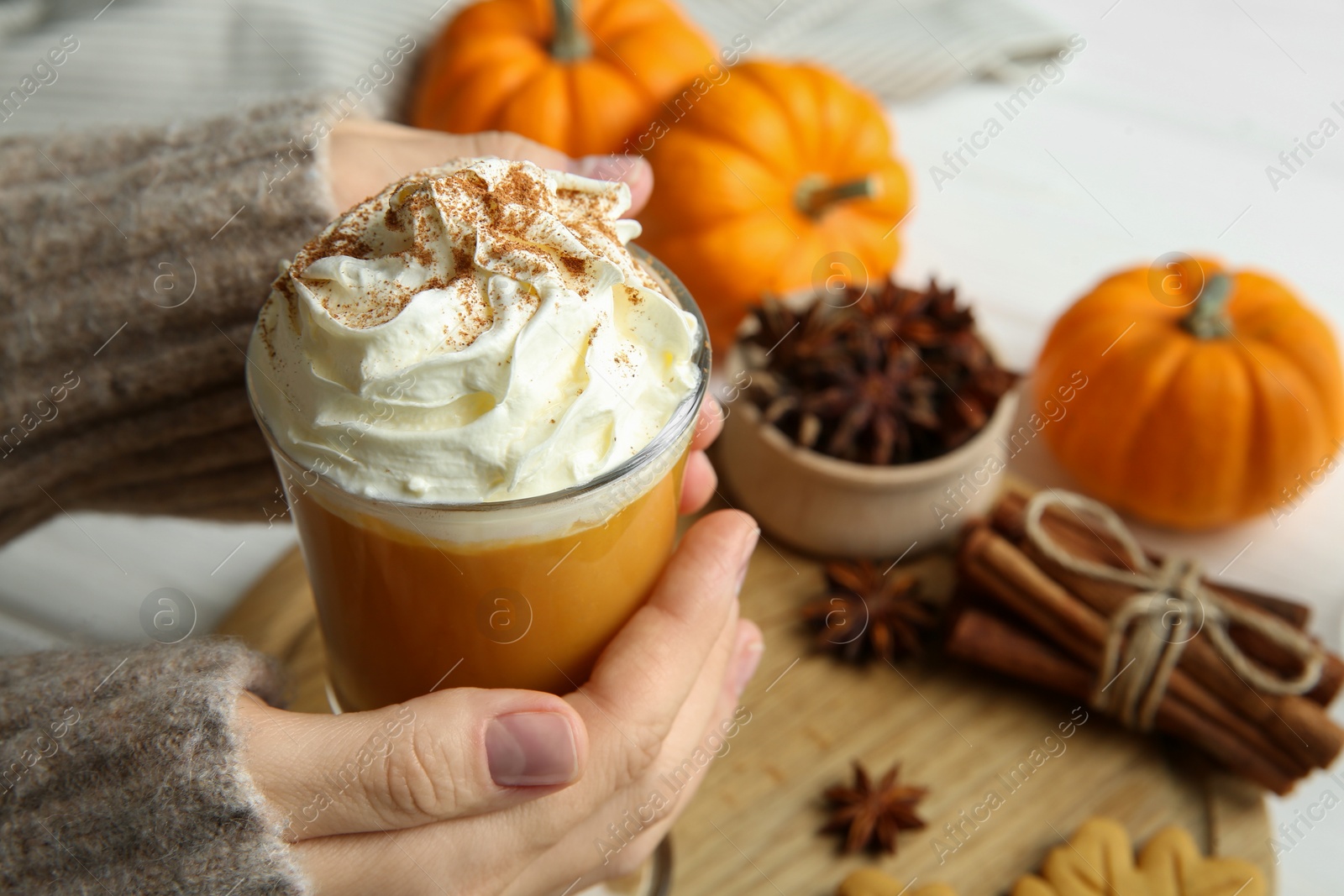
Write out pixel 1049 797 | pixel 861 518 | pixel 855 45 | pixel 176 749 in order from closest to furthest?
pixel 176 749, pixel 1049 797, pixel 861 518, pixel 855 45

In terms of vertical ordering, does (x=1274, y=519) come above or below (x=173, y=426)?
below

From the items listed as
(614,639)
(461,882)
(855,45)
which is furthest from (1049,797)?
(855,45)

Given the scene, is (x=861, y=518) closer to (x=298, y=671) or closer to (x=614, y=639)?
(x=614, y=639)

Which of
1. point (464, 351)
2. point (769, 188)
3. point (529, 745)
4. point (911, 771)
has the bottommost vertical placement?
point (911, 771)

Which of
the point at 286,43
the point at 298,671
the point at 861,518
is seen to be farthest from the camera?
the point at 286,43

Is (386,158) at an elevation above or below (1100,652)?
above

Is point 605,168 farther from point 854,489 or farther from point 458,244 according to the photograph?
point 854,489

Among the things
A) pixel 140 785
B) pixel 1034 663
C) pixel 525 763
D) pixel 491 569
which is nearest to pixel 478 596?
pixel 491 569
